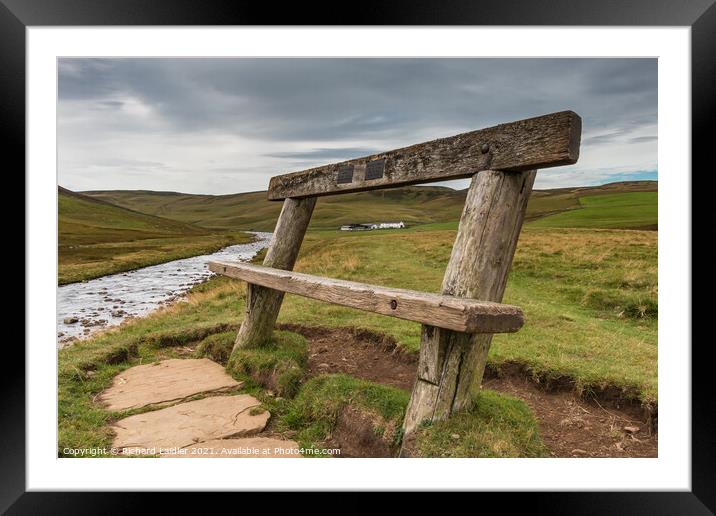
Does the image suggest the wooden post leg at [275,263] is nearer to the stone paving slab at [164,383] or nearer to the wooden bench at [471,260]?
the stone paving slab at [164,383]

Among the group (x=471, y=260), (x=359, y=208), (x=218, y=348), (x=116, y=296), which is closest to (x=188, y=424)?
(x=218, y=348)

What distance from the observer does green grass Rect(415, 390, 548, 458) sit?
266 cm

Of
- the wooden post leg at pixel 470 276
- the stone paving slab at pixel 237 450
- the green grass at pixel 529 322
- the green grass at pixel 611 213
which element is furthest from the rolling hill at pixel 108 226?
the green grass at pixel 611 213

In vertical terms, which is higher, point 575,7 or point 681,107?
point 575,7

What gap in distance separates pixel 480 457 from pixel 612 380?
2409 millimetres

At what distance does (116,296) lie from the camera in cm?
1102

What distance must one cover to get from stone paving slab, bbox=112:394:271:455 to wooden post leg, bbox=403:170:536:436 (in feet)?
5.05

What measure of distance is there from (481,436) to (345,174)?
247 centimetres

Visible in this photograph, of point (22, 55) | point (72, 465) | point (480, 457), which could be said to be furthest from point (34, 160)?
point (480, 457)

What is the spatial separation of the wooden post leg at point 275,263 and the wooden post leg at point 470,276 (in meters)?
2.60

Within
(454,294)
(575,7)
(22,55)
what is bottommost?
(454,294)

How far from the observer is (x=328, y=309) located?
7.96 meters

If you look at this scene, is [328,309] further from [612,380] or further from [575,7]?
[575,7]

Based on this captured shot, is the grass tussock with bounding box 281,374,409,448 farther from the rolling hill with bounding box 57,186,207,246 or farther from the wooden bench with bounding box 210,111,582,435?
the rolling hill with bounding box 57,186,207,246
